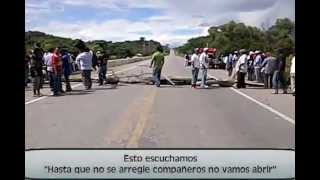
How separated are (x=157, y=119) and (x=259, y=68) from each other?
4.20ft

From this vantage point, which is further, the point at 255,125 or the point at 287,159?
the point at 255,125

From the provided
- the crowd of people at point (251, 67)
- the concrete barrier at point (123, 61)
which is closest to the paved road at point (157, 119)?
the concrete barrier at point (123, 61)

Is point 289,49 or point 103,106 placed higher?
point 289,49

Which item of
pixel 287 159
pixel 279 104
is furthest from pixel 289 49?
pixel 287 159

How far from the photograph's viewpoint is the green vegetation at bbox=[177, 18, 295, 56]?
583 centimetres

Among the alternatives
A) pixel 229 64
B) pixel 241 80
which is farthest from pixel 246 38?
pixel 241 80

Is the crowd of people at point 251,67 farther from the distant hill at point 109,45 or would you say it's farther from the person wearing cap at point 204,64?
the distant hill at point 109,45

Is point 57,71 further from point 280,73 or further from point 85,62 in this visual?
point 280,73

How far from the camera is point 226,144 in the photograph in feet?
19.0

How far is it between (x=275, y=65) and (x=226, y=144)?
46.9 inches

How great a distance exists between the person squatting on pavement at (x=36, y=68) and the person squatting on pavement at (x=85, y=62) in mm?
368

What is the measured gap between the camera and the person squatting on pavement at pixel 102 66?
628 centimetres
